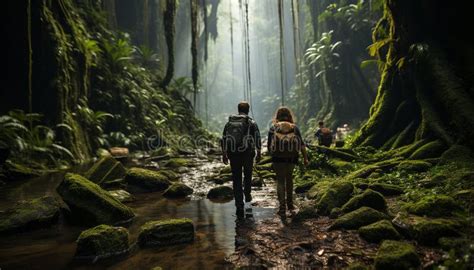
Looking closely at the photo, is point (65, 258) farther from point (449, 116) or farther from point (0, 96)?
point (0, 96)

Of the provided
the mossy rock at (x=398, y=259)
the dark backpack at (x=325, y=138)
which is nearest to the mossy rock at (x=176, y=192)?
the mossy rock at (x=398, y=259)

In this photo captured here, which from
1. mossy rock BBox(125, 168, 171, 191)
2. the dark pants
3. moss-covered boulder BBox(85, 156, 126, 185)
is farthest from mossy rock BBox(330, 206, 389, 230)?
moss-covered boulder BBox(85, 156, 126, 185)

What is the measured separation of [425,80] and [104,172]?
26.8 ft

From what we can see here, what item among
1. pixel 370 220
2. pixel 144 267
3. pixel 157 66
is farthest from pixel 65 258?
pixel 157 66

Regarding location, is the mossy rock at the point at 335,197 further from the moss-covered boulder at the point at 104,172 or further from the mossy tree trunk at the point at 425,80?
the moss-covered boulder at the point at 104,172

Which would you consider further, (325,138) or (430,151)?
(325,138)

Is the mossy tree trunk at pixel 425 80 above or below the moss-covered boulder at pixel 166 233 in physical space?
above

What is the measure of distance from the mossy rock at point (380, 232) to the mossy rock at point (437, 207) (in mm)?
557

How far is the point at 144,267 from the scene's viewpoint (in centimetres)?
328

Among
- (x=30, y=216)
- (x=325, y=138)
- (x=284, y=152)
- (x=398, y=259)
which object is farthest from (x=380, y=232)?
(x=325, y=138)

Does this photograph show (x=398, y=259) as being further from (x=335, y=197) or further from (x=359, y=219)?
(x=335, y=197)

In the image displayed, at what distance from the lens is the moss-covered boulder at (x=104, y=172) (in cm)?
760

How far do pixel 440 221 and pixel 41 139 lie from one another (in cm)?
1127

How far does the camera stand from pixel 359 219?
13.3 feet
